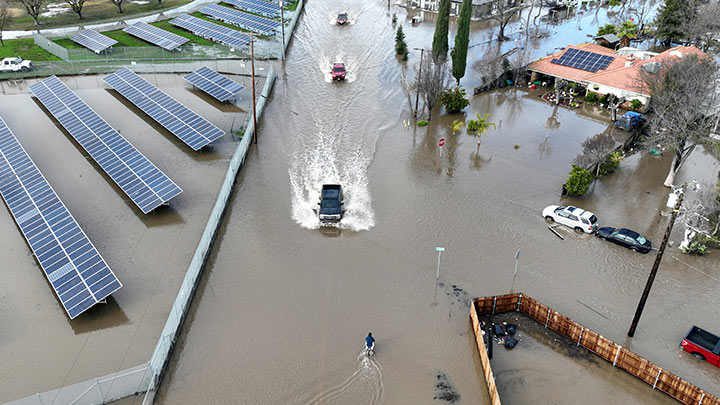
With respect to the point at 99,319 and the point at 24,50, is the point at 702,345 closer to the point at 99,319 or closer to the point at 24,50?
the point at 99,319

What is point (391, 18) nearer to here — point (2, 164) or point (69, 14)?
point (69, 14)

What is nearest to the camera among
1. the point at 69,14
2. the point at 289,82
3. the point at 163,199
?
the point at 163,199

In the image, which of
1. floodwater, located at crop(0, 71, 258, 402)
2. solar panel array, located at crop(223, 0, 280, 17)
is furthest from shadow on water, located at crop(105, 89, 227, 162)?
solar panel array, located at crop(223, 0, 280, 17)

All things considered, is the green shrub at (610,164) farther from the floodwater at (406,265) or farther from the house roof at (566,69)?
the house roof at (566,69)

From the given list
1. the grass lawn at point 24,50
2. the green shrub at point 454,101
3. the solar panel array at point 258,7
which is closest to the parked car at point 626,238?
the green shrub at point 454,101

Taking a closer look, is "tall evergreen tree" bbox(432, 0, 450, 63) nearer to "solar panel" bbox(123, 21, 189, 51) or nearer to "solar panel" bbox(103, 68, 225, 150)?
"solar panel" bbox(103, 68, 225, 150)

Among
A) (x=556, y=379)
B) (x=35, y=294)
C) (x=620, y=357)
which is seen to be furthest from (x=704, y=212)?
(x=35, y=294)
